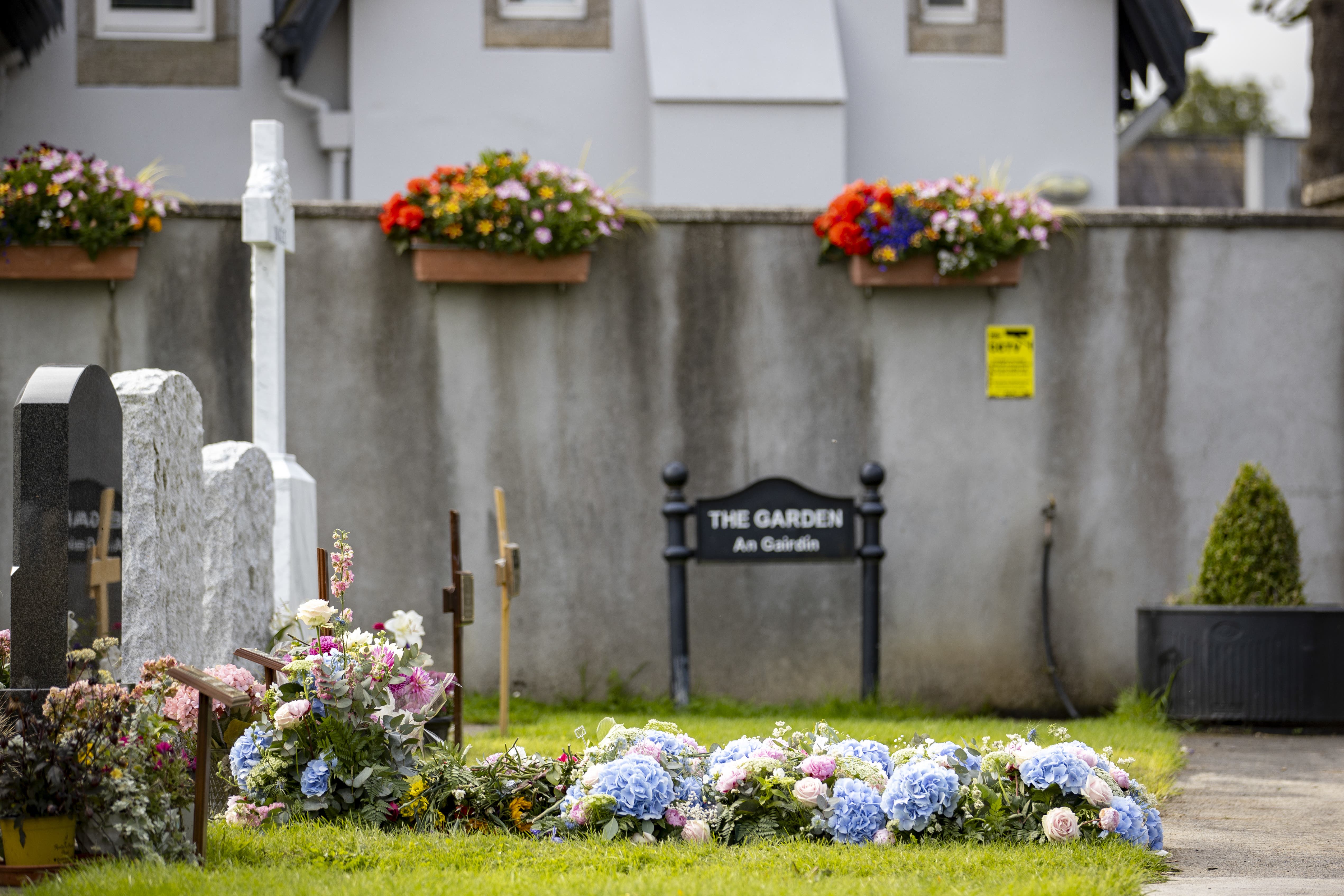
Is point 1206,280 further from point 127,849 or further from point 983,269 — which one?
point 127,849

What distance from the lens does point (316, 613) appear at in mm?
4691

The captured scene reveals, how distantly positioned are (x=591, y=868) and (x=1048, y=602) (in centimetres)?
494

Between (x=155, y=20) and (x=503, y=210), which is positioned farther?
(x=155, y=20)

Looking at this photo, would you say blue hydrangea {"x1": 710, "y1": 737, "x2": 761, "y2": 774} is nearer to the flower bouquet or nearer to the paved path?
the flower bouquet

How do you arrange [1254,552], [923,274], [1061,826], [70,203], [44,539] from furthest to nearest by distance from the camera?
1. [923,274]
2. [70,203]
3. [1254,552]
4. [1061,826]
5. [44,539]

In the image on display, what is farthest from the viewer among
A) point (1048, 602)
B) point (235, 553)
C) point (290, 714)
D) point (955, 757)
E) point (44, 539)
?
point (1048, 602)

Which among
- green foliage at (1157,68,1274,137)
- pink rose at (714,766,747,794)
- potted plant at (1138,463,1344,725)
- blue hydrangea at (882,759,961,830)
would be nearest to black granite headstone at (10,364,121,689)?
pink rose at (714,766,747,794)

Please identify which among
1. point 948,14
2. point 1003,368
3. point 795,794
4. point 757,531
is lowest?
point 795,794

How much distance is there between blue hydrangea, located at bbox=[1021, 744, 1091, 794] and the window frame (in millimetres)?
8520

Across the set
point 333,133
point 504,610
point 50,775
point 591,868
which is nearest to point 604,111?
point 333,133

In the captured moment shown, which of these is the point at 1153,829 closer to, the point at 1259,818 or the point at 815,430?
the point at 1259,818

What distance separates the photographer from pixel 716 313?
26.9 ft

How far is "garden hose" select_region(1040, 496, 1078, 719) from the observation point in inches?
321

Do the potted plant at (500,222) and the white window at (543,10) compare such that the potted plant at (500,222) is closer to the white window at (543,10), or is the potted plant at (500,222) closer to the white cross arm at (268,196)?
the white cross arm at (268,196)
